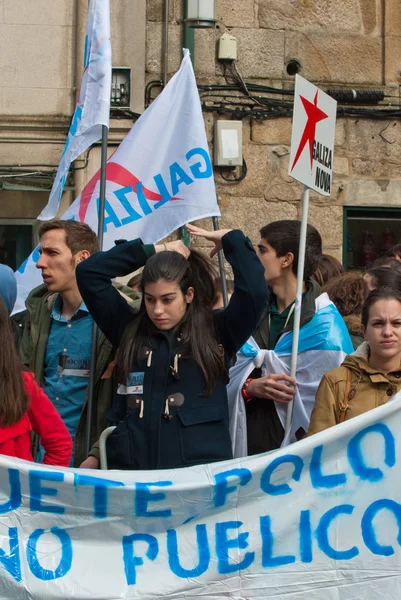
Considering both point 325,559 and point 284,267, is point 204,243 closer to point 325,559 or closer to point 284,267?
point 284,267

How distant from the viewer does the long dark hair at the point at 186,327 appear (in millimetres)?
4031

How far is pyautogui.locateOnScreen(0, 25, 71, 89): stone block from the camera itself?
8.77 meters

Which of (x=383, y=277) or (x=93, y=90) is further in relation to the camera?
(x=93, y=90)

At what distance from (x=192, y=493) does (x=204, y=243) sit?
505cm

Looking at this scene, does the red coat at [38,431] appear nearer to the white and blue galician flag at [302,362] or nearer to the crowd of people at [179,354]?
the crowd of people at [179,354]

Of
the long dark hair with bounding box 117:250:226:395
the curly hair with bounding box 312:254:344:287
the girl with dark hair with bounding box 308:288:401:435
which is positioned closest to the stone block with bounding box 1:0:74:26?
the curly hair with bounding box 312:254:344:287

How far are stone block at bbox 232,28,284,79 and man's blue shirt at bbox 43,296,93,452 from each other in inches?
184

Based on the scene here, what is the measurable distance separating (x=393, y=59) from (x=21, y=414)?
616 centimetres

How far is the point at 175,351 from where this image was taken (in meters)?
4.04

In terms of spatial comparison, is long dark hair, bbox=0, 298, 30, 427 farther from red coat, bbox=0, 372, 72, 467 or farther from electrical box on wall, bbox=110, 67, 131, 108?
electrical box on wall, bbox=110, 67, 131, 108

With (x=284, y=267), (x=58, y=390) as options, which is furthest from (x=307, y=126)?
(x=58, y=390)

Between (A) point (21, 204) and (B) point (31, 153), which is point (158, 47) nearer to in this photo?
(B) point (31, 153)

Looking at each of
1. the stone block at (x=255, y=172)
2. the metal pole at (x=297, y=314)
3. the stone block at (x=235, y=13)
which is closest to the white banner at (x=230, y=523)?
the metal pole at (x=297, y=314)

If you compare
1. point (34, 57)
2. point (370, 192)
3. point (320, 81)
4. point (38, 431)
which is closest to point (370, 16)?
point (320, 81)
